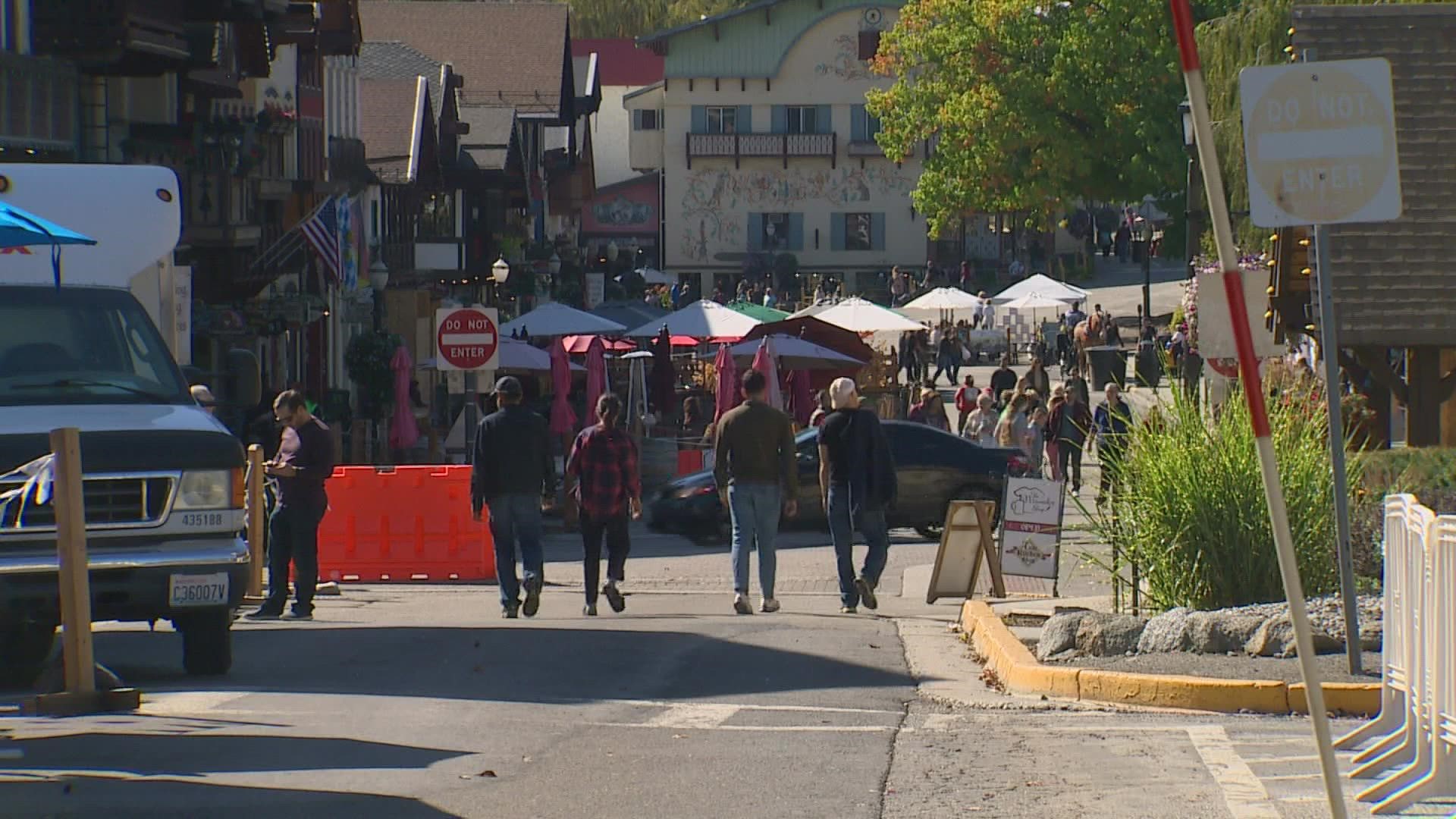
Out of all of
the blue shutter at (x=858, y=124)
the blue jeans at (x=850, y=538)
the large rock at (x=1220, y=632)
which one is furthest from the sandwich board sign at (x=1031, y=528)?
the blue shutter at (x=858, y=124)

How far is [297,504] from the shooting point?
15625 mm

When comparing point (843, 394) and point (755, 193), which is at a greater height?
point (755, 193)

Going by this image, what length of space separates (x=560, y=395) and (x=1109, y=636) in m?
19.8

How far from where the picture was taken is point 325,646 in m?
13.2

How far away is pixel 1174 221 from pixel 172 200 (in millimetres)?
52266

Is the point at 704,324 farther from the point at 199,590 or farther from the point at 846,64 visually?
the point at 846,64

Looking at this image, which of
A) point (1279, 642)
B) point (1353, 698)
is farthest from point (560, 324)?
point (1353, 698)

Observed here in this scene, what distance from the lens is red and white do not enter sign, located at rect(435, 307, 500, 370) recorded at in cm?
2264

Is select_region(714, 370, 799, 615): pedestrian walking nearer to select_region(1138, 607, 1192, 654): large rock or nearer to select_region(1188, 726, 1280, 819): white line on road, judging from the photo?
A: select_region(1138, 607, 1192, 654): large rock

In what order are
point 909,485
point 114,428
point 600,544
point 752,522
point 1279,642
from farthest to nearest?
point 909,485, point 600,544, point 752,522, point 1279,642, point 114,428

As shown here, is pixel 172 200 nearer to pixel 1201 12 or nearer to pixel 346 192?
pixel 346 192

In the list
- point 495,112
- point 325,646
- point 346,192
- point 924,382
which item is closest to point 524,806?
point 325,646

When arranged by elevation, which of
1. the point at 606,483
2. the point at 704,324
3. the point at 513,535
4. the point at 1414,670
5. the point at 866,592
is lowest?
the point at 866,592

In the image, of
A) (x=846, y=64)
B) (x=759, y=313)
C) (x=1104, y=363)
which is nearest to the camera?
(x=759, y=313)
